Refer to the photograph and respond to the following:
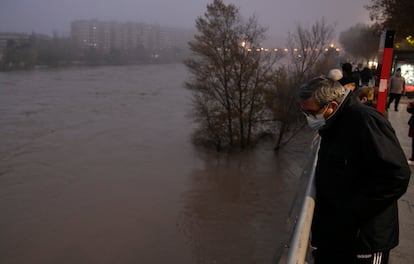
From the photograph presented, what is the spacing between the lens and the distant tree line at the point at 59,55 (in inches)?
2891

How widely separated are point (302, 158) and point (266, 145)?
356cm

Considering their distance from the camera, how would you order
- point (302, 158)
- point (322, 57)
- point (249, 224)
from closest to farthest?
1. point (249, 224)
2. point (302, 158)
3. point (322, 57)

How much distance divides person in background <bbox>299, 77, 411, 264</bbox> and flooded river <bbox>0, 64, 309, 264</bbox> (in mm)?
3673

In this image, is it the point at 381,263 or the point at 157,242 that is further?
the point at 157,242

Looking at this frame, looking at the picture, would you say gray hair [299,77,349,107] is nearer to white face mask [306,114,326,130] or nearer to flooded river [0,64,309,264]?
white face mask [306,114,326,130]

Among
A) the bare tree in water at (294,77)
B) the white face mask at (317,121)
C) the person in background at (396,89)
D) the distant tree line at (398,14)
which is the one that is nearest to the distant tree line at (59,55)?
the bare tree in water at (294,77)

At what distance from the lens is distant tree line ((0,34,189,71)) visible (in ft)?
241

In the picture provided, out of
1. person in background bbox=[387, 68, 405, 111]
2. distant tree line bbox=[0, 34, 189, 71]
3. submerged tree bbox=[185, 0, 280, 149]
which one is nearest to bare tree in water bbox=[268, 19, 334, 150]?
submerged tree bbox=[185, 0, 280, 149]

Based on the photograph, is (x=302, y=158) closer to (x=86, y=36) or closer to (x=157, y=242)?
(x=157, y=242)

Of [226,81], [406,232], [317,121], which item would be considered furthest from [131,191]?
[317,121]

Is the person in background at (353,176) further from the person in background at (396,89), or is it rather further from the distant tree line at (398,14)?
the distant tree line at (398,14)

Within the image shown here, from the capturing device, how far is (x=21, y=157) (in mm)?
26844

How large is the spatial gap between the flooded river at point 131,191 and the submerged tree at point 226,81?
6.84 ft

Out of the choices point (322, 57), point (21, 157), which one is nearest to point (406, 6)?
point (322, 57)
